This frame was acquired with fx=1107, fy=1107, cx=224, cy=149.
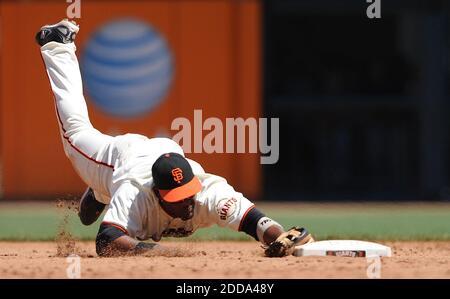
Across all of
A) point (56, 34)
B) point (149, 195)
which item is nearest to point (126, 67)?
point (56, 34)

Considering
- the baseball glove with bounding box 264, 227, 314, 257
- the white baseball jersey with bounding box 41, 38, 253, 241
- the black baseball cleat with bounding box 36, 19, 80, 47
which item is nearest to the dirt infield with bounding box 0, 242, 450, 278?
the baseball glove with bounding box 264, 227, 314, 257

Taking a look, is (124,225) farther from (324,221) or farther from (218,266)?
(324,221)

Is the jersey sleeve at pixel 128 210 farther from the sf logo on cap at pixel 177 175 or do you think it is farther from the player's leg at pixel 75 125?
the player's leg at pixel 75 125

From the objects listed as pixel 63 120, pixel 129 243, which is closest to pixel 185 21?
pixel 63 120

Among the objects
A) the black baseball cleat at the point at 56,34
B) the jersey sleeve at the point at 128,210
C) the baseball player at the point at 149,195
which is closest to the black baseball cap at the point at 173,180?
the baseball player at the point at 149,195
